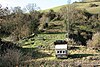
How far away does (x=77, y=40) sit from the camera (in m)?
37.8

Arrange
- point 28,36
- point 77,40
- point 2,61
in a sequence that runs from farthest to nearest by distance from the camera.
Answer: point 28,36 → point 77,40 → point 2,61

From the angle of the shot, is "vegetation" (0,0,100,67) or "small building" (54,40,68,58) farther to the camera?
"small building" (54,40,68,58)

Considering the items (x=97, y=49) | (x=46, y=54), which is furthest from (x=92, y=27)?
(x=46, y=54)

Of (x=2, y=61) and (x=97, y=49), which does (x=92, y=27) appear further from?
(x=2, y=61)

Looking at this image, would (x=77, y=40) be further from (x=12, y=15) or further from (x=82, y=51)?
(x=12, y=15)

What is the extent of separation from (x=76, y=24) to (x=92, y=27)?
10.5 ft

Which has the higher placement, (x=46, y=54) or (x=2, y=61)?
(x=2, y=61)

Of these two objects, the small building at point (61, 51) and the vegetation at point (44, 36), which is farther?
the small building at point (61, 51)

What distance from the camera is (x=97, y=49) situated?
30.9 meters

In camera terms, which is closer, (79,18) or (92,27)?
(92,27)

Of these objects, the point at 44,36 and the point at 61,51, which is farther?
the point at 44,36

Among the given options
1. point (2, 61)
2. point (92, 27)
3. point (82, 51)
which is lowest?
point (92, 27)

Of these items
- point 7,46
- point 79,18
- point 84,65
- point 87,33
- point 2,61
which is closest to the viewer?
point 2,61

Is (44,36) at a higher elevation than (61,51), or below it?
below
